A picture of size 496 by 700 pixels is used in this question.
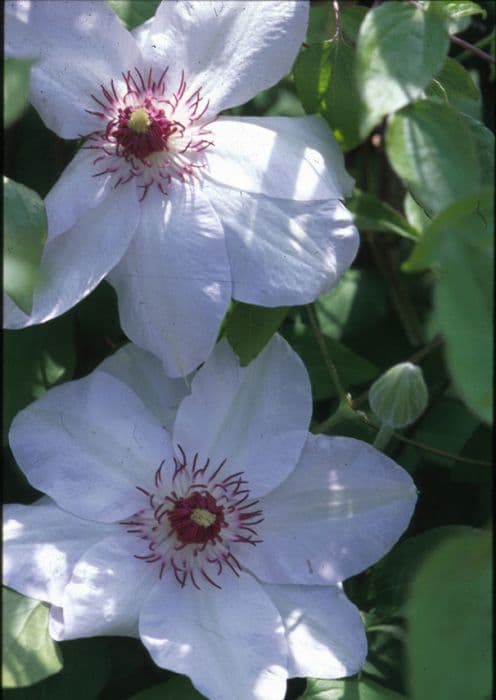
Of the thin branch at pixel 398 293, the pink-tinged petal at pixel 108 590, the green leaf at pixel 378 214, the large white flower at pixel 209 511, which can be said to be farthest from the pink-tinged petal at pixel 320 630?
the thin branch at pixel 398 293

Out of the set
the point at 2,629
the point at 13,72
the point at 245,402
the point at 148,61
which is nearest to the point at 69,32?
the point at 148,61

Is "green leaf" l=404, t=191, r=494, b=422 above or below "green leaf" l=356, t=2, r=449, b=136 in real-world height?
below

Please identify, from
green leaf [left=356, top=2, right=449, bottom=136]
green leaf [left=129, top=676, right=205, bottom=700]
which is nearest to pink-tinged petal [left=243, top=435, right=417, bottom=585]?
green leaf [left=129, top=676, right=205, bottom=700]

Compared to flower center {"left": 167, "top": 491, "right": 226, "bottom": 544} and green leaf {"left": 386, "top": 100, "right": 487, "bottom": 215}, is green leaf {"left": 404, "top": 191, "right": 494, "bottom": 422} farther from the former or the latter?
flower center {"left": 167, "top": 491, "right": 226, "bottom": 544}

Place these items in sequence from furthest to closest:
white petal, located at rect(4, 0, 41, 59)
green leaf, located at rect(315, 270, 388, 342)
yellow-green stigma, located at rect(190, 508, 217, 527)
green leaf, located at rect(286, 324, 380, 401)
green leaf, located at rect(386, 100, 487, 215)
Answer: green leaf, located at rect(315, 270, 388, 342)
green leaf, located at rect(286, 324, 380, 401)
yellow-green stigma, located at rect(190, 508, 217, 527)
white petal, located at rect(4, 0, 41, 59)
green leaf, located at rect(386, 100, 487, 215)

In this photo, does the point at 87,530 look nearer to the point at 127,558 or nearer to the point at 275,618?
the point at 127,558

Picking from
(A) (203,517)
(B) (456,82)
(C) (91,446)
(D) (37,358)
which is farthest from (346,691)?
(B) (456,82)
